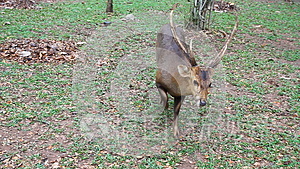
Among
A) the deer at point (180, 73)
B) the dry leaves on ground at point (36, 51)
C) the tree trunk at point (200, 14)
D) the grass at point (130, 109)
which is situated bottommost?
the grass at point (130, 109)

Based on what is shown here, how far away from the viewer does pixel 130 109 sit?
5312 mm

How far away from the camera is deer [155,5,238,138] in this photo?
13.4 feet

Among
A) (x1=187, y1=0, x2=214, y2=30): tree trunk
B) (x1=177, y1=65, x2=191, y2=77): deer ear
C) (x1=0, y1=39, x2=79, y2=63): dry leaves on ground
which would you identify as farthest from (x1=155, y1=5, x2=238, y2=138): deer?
(x1=187, y1=0, x2=214, y2=30): tree trunk

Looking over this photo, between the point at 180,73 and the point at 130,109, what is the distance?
4.71ft

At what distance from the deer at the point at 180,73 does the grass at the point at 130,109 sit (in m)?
0.60

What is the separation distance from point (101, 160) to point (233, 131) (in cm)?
210

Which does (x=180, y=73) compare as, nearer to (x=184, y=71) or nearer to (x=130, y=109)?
(x=184, y=71)

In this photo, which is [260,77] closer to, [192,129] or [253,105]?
[253,105]

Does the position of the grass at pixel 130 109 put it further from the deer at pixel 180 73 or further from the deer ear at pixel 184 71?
the deer ear at pixel 184 71

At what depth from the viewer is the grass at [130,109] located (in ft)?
13.5

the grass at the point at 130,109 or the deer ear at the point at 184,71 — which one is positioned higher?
the deer ear at the point at 184,71

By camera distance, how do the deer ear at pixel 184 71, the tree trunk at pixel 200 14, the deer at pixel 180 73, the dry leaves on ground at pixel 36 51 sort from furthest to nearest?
the tree trunk at pixel 200 14
the dry leaves on ground at pixel 36 51
the deer ear at pixel 184 71
the deer at pixel 180 73

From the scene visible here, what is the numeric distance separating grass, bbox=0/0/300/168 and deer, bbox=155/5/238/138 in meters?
0.60

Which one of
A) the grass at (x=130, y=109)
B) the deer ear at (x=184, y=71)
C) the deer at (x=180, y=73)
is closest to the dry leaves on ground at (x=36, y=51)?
the grass at (x=130, y=109)
